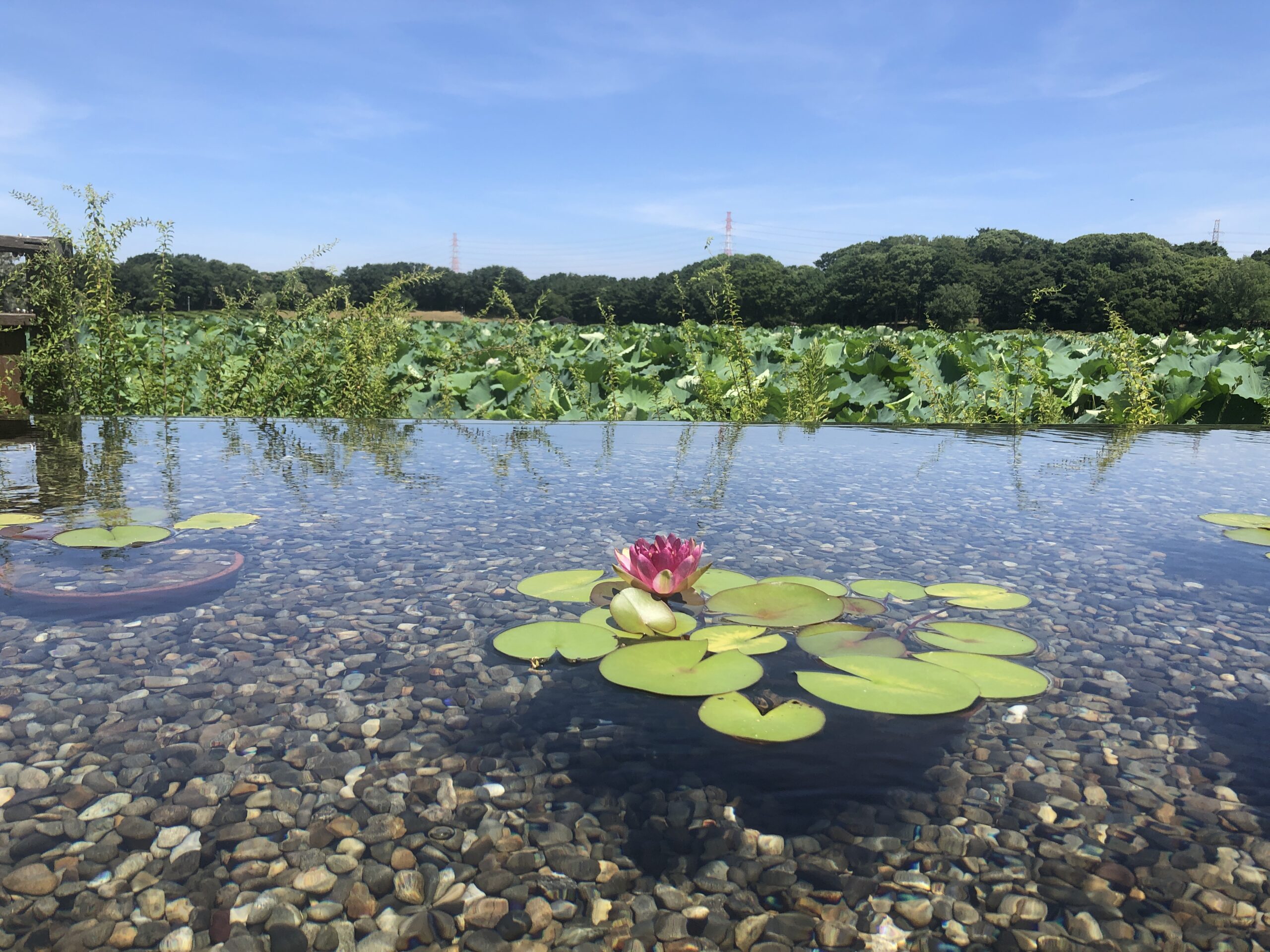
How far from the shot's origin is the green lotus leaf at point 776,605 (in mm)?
1427

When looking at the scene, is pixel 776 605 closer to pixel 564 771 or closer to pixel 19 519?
pixel 564 771

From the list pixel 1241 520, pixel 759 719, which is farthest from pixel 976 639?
pixel 1241 520

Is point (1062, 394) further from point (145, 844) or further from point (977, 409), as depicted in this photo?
point (145, 844)

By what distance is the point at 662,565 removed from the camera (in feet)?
4.93

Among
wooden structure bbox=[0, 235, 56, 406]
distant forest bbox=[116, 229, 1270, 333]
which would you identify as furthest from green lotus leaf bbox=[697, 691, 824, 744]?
distant forest bbox=[116, 229, 1270, 333]

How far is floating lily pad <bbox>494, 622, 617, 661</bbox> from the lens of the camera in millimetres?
1276

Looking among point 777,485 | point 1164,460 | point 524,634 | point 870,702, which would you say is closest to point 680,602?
point 524,634

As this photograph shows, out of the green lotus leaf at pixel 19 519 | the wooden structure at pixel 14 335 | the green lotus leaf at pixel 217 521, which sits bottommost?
the green lotus leaf at pixel 19 519

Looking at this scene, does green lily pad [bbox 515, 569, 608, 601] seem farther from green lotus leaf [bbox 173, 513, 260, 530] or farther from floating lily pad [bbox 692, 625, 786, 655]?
green lotus leaf [bbox 173, 513, 260, 530]

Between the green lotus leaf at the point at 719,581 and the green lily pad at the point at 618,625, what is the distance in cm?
12

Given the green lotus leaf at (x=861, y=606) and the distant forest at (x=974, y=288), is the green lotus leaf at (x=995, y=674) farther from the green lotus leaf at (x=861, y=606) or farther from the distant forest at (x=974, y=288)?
the distant forest at (x=974, y=288)

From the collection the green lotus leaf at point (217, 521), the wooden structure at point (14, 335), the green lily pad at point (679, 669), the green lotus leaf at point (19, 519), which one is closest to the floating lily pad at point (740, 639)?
the green lily pad at point (679, 669)

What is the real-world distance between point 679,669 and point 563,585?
465mm

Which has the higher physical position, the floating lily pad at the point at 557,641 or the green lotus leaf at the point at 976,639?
the green lotus leaf at the point at 976,639
